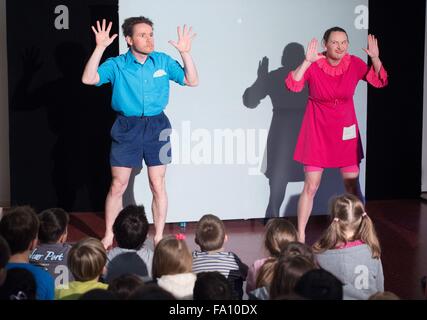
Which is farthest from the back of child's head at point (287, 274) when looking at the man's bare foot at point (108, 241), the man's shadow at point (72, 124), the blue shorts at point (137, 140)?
the man's shadow at point (72, 124)

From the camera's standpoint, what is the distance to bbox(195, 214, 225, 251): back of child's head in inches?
134

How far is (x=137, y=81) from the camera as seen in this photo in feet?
14.4

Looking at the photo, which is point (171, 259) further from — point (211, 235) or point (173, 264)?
point (211, 235)

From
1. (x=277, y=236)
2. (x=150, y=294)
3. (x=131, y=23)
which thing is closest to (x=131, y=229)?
(x=277, y=236)

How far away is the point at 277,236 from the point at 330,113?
1.54 m

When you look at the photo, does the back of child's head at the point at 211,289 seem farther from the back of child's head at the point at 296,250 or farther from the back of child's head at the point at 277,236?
the back of child's head at the point at 277,236

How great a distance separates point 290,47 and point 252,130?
2.02ft

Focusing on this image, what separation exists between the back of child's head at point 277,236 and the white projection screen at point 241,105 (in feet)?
6.01

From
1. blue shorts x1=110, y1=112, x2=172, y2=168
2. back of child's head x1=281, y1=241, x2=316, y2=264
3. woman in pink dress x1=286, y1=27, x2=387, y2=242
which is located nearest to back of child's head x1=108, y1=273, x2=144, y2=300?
back of child's head x1=281, y1=241, x2=316, y2=264

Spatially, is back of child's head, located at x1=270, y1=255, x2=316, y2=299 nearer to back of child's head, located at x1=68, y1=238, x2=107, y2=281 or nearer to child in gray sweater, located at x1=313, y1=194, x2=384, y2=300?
child in gray sweater, located at x1=313, y1=194, x2=384, y2=300

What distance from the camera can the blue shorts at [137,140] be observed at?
4.43 meters

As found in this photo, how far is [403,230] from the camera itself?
5168 millimetres
